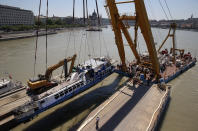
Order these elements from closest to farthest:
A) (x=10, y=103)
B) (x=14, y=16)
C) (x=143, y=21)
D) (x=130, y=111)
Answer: (x=130, y=111)
(x=10, y=103)
(x=143, y=21)
(x=14, y=16)

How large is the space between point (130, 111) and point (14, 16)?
123 m

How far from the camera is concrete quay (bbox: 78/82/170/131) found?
377 inches

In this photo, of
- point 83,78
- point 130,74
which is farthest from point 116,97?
point 130,74

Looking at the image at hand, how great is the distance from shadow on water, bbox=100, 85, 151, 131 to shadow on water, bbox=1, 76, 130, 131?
11.7 feet

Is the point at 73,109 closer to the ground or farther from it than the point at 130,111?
closer to the ground

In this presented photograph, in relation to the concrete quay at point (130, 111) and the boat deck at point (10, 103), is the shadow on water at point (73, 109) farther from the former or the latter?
the concrete quay at point (130, 111)

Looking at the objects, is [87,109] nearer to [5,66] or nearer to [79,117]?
[79,117]

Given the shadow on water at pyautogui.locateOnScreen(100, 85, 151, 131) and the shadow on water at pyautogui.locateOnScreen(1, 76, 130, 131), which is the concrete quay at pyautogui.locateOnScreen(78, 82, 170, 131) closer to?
the shadow on water at pyautogui.locateOnScreen(100, 85, 151, 131)

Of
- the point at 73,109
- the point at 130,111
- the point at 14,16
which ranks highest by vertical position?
the point at 14,16

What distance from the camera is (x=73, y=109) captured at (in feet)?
44.4

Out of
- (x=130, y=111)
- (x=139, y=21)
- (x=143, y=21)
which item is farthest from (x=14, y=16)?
(x=130, y=111)

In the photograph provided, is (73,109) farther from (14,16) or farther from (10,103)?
(14,16)

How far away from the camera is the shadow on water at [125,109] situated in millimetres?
9656

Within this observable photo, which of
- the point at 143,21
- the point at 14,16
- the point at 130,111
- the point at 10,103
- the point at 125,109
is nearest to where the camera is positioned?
the point at 130,111
